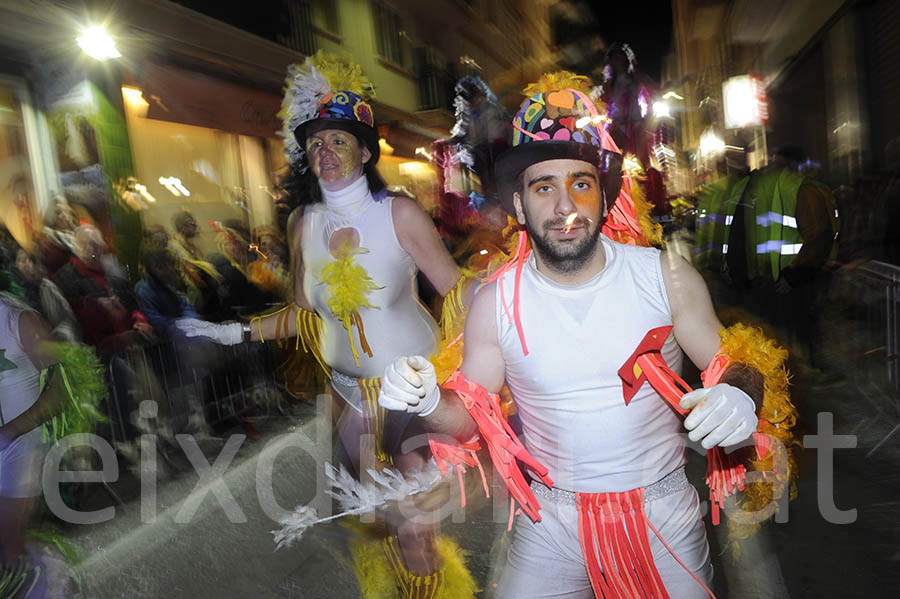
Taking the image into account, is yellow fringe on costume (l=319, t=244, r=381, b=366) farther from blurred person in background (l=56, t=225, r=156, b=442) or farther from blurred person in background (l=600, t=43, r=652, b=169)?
blurred person in background (l=56, t=225, r=156, b=442)

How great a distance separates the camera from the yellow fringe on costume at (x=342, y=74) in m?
2.58

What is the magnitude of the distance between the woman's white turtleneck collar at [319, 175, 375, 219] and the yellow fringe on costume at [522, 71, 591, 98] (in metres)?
0.94

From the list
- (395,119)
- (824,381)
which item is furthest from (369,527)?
(395,119)

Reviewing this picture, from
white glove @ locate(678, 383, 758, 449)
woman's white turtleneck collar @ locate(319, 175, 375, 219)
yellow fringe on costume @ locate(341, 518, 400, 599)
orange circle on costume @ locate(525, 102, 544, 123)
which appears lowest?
yellow fringe on costume @ locate(341, 518, 400, 599)

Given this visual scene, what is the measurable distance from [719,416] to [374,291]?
4.55 ft

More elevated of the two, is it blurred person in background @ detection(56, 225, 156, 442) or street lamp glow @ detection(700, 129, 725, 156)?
street lamp glow @ detection(700, 129, 725, 156)

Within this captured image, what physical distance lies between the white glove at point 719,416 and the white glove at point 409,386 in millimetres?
544

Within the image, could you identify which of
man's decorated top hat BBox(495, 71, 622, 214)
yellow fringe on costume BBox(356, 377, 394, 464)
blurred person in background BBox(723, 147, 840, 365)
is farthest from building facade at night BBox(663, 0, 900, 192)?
man's decorated top hat BBox(495, 71, 622, 214)

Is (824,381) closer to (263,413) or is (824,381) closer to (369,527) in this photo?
(369,527)

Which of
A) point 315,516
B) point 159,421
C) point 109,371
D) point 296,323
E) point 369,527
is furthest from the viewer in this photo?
point 159,421

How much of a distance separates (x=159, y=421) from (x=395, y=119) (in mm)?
6503

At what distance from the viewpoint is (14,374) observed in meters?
2.45

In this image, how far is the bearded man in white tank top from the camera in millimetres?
1597

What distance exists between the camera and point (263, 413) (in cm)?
544
